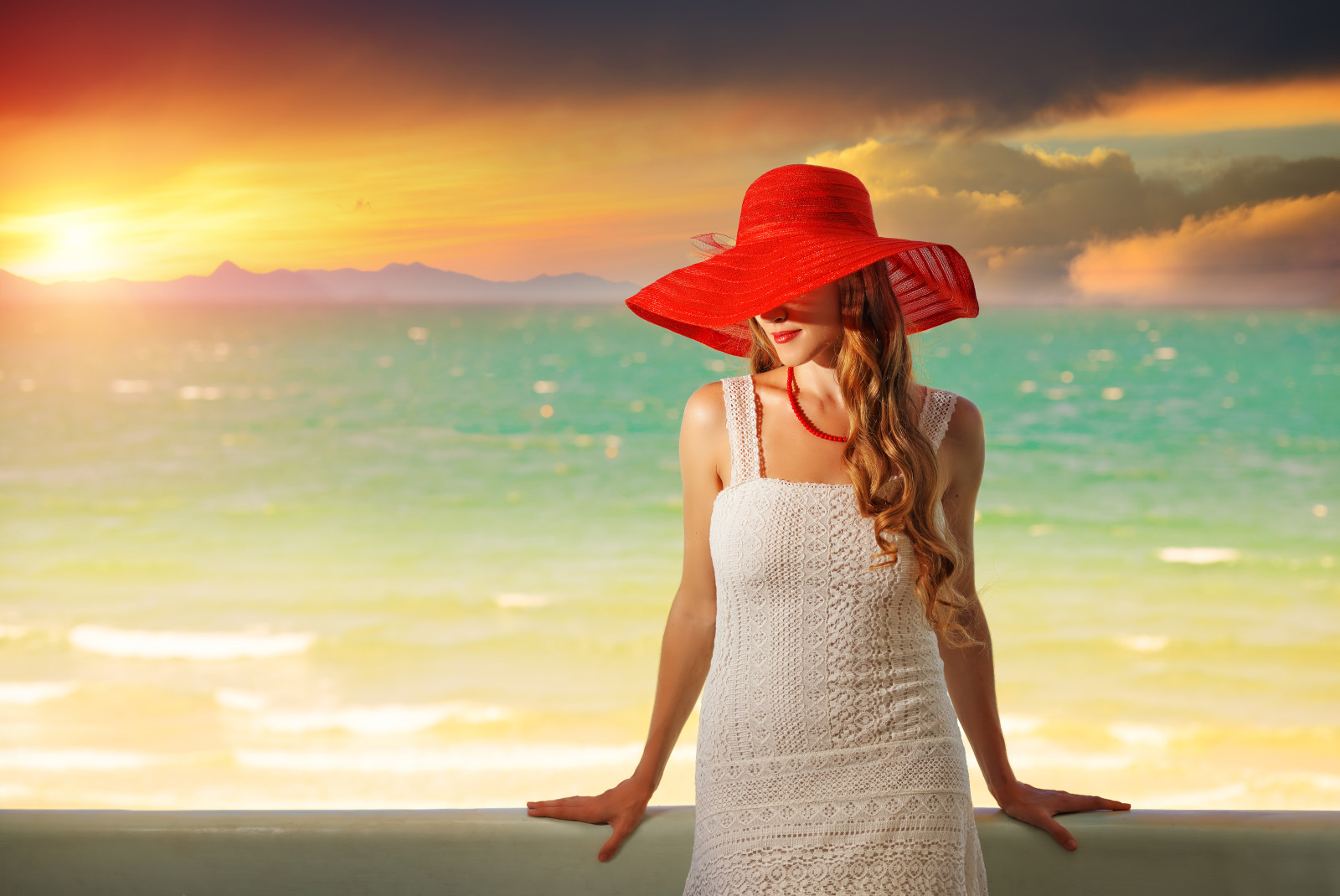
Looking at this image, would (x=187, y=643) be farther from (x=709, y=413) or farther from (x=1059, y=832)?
(x=1059, y=832)

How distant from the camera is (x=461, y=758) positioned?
4.55m

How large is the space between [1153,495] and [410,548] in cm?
642

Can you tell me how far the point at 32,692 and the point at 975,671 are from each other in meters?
5.26

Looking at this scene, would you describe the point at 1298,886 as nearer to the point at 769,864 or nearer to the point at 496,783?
the point at 769,864

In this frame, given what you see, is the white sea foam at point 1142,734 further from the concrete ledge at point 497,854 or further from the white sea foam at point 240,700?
the white sea foam at point 240,700

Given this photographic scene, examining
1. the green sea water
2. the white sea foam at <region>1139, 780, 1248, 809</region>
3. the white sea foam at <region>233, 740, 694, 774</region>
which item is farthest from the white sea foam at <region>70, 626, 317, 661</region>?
the white sea foam at <region>1139, 780, 1248, 809</region>

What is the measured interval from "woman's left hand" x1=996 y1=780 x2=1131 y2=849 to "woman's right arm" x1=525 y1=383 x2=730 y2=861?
442 millimetres

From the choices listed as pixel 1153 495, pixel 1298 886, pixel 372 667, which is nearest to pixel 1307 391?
pixel 1153 495

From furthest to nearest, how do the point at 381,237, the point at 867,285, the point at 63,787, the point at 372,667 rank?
the point at 381,237
the point at 372,667
the point at 63,787
the point at 867,285

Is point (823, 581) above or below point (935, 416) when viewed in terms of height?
below

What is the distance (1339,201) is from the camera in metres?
9.26

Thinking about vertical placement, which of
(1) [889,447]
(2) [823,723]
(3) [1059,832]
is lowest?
(3) [1059,832]

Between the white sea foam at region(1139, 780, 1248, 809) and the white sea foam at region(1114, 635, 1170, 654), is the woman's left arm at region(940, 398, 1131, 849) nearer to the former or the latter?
the white sea foam at region(1139, 780, 1248, 809)

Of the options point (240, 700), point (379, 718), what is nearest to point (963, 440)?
point (379, 718)
